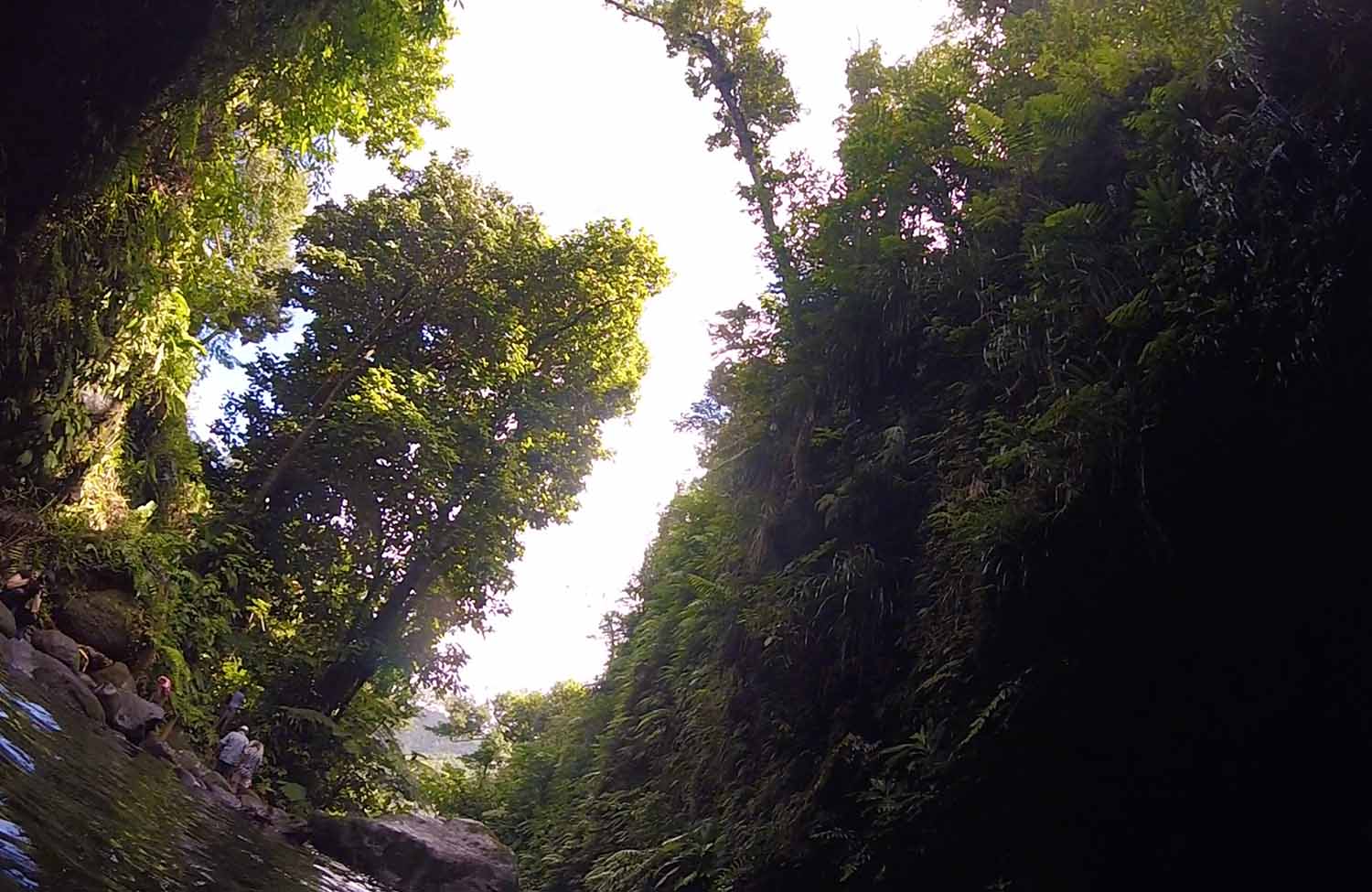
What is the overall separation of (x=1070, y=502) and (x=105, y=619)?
1053cm

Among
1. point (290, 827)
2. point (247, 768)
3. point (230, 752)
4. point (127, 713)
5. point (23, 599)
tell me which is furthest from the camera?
point (247, 768)

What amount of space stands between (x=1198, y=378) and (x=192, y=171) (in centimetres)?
984

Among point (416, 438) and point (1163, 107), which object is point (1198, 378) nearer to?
point (1163, 107)

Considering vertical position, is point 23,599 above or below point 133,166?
below

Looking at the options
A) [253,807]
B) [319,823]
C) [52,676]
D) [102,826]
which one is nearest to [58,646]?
[52,676]

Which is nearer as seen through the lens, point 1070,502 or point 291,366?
point 1070,502

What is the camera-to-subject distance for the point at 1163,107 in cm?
562

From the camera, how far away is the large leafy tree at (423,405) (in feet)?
52.1

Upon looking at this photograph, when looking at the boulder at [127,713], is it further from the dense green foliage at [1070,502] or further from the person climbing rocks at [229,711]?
the dense green foliage at [1070,502]

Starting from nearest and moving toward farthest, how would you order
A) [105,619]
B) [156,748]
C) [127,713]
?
[156,748] → [127,713] → [105,619]

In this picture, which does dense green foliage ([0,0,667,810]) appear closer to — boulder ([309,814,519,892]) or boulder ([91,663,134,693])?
boulder ([91,663,134,693])

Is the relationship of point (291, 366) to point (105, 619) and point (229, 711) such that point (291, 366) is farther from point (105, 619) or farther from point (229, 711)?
point (105, 619)

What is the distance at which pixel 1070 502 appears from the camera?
474 centimetres

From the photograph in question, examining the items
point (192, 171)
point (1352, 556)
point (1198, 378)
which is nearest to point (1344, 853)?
point (1352, 556)
